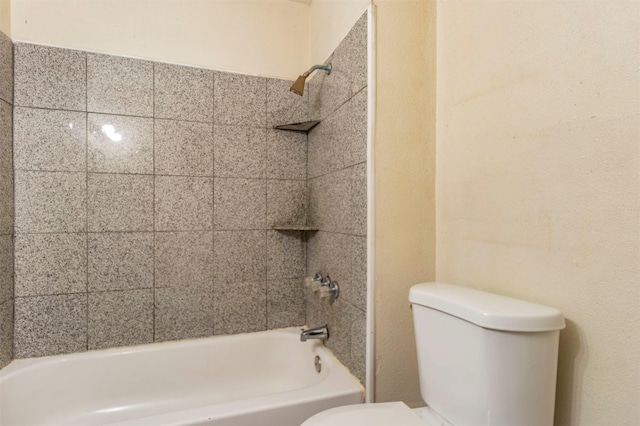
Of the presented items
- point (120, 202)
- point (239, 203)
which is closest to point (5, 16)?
point (120, 202)

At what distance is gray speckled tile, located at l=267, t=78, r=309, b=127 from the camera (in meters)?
1.88

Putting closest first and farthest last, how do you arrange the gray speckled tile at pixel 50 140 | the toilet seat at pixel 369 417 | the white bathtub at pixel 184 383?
1. the toilet seat at pixel 369 417
2. the white bathtub at pixel 184 383
3. the gray speckled tile at pixel 50 140

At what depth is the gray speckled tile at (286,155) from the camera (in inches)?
73.7

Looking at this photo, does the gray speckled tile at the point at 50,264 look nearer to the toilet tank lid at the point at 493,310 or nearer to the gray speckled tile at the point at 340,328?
the gray speckled tile at the point at 340,328

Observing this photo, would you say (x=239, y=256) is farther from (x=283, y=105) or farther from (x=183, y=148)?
(x=283, y=105)

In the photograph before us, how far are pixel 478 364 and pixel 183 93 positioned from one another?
1721 millimetres

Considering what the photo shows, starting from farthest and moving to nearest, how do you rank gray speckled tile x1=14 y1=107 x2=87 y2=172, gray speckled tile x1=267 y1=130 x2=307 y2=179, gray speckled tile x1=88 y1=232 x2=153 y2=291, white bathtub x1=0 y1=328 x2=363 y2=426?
gray speckled tile x1=267 y1=130 x2=307 y2=179, gray speckled tile x1=88 y1=232 x2=153 y2=291, gray speckled tile x1=14 y1=107 x2=87 y2=172, white bathtub x1=0 y1=328 x2=363 y2=426

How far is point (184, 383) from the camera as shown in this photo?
5.51 ft

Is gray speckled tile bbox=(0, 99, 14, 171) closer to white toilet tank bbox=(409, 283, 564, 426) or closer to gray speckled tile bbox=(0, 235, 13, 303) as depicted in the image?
gray speckled tile bbox=(0, 235, 13, 303)

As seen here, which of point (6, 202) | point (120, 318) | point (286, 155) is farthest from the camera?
point (286, 155)

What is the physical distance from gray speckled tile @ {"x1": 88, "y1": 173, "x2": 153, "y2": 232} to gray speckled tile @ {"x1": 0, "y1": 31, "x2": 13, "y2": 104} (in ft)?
1.44

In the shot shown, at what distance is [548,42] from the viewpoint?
2.71ft

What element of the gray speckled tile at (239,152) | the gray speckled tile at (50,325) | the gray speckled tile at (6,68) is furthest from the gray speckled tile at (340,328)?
the gray speckled tile at (6,68)

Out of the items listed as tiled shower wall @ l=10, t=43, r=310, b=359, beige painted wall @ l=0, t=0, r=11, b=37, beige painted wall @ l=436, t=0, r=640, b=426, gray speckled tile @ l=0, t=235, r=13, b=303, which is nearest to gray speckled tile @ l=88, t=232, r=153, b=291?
tiled shower wall @ l=10, t=43, r=310, b=359
